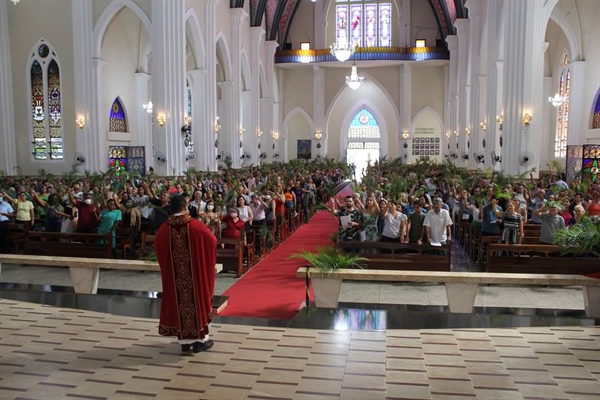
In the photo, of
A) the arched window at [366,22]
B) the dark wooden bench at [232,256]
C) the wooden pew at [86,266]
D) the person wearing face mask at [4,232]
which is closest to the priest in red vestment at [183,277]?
the wooden pew at [86,266]

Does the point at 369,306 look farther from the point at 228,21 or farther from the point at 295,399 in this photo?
the point at 228,21

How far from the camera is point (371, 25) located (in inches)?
1438

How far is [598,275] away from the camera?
6215 mm

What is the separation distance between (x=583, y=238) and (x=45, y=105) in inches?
801

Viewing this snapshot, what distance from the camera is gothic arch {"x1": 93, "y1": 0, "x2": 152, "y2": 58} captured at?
18.7 m

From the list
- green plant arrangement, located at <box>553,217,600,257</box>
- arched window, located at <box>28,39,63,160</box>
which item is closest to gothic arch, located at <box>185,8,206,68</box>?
arched window, located at <box>28,39,63,160</box>

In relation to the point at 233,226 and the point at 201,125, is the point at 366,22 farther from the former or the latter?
the point at 233,226

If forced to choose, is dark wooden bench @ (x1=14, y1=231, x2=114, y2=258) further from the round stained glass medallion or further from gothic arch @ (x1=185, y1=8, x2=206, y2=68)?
gothic arch @ (x1=185, y1=8, x2=206, y2=68)

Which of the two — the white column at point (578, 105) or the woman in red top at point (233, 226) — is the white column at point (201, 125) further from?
the white column at point (578, 105)

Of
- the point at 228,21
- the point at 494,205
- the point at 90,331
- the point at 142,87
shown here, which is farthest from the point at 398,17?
the point at 90,331

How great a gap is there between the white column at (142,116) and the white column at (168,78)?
8.71 metres

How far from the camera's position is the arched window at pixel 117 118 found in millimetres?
25578

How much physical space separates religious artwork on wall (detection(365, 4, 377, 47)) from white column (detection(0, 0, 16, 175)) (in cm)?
2307

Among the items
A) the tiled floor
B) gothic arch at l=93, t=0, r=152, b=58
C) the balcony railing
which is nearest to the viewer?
the tiled floor
